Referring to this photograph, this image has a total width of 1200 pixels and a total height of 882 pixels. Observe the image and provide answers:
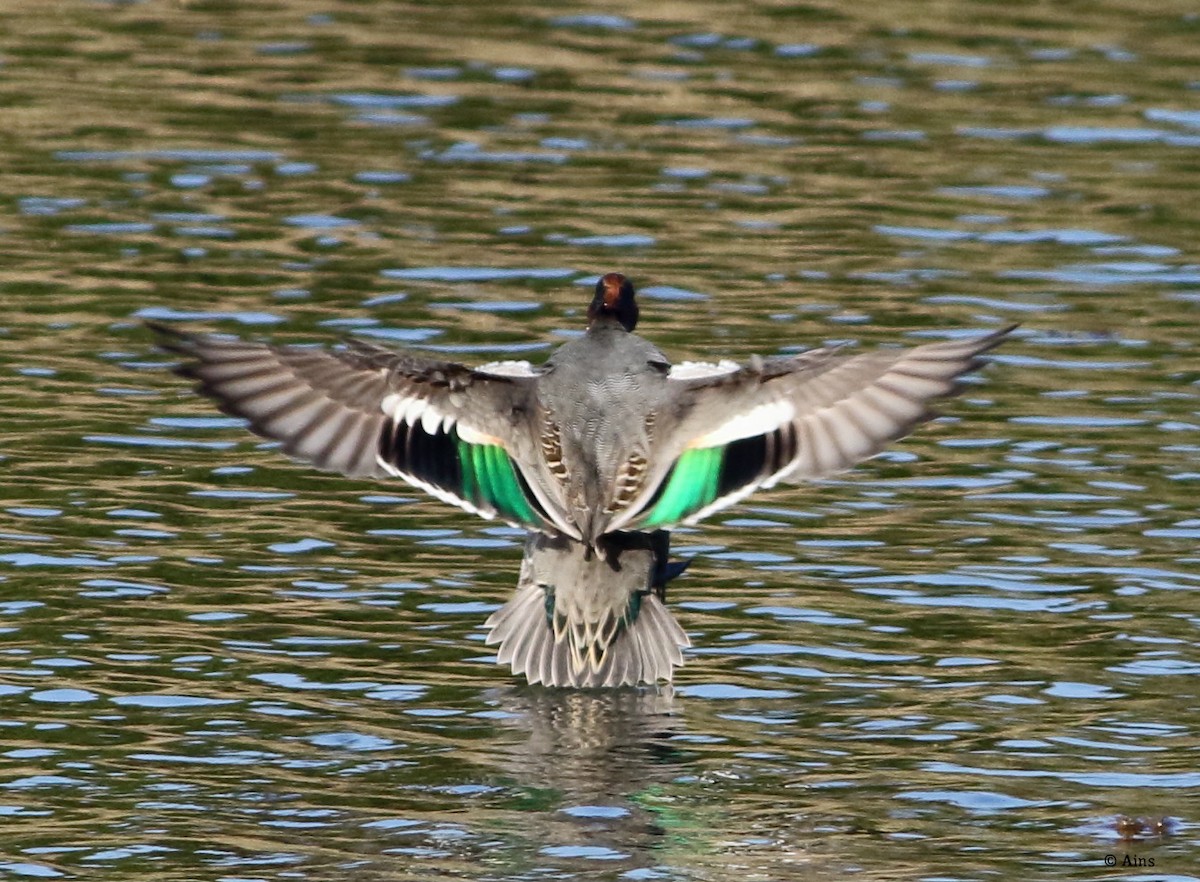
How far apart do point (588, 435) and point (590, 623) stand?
2.48ft

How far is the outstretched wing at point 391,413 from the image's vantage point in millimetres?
8406

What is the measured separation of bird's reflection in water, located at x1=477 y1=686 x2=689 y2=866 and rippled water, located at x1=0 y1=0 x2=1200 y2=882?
0.07 ft

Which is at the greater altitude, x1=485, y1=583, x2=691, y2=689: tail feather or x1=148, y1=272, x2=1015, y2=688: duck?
x1=148, y1=272, x2=1015, y2=688: duck

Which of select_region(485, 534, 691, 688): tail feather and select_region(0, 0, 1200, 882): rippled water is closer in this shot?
select_region(0, 0, 1200, 882): rippled water

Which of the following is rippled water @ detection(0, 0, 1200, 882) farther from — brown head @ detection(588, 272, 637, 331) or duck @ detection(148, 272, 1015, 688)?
brown head @ detection(588, 272, 637, 331)

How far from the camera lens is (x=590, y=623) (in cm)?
866

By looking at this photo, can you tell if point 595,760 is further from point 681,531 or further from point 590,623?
point 681,531

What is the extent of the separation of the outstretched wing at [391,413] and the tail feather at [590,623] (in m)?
0.32

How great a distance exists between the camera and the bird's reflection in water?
7180 millimetres

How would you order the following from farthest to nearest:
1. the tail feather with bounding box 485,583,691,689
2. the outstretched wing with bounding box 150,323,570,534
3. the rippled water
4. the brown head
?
the brown head → the tail feather with bounding box 485,583,691,689 → the outstretched wing with bounding box 150,323,570,534 → the rippled water

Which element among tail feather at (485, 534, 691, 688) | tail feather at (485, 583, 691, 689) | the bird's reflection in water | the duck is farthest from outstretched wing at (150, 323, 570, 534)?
the bird's reflection in water

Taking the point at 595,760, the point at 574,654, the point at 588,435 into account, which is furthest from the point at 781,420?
the point at 595,760

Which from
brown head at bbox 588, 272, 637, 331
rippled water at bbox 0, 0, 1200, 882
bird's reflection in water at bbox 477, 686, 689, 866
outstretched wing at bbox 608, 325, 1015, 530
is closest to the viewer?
bird's reflection in water at bbox 477, 686, 689, 866

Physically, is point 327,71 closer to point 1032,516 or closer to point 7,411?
point 7,411
